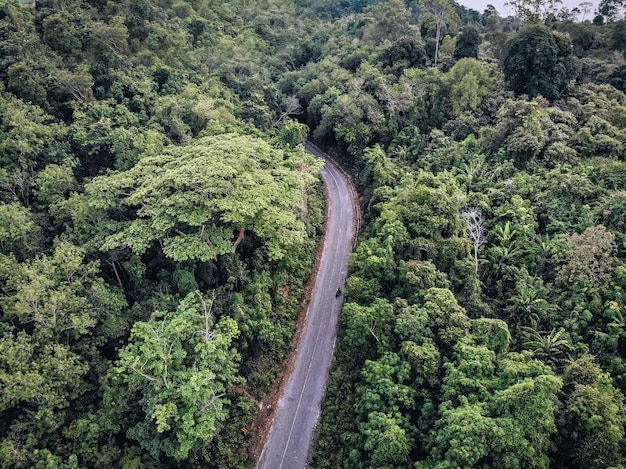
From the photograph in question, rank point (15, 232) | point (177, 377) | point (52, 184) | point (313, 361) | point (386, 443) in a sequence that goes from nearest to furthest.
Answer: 1. point (386, 443)
2. point (177, 377)
3. point (15, 232)
4. point (52, 184)
5. point (313, 361)

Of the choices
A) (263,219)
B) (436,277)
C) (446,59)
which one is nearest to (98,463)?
(263,219)

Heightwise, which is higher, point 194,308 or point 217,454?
point 194,308

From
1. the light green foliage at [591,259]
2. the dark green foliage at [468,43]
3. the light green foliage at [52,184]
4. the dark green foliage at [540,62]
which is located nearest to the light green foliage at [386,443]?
the light green foliage at [591,259]

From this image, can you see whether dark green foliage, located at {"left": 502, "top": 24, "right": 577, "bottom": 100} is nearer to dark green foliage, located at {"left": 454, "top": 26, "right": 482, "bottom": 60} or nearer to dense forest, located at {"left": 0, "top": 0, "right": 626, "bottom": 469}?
dense forest, located at {"left": 0, "top": 0, "right": 626, "bottom": 469}

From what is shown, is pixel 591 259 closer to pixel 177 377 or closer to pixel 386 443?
pixel 386 443

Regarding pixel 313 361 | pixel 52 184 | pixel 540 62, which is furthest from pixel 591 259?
pixel 52 184

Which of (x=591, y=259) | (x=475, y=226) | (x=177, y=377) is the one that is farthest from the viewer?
(x=475, y=226)

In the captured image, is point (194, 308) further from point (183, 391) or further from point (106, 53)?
point (106, 53)
